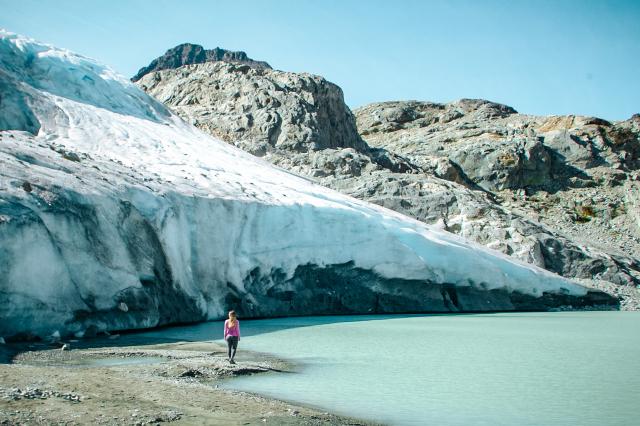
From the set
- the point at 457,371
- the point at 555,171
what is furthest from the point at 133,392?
the point at 555,171

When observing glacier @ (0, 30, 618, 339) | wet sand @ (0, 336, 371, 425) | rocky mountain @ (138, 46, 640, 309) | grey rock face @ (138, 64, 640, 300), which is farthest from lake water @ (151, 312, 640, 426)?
grey rock face @ (138, 64, 640, 300)

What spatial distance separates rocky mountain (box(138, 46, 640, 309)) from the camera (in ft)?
114

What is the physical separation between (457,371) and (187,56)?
135 m

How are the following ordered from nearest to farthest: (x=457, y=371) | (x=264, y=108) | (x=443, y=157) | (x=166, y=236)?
(x=457, y=371), (x=166, y=236), (x=264, y=108), (x=443, y=157)

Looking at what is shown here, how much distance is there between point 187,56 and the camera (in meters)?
140

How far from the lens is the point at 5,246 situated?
14.4m

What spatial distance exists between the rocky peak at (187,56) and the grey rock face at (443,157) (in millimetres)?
71790

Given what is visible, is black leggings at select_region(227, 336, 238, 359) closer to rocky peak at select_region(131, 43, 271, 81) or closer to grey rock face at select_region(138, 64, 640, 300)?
grey rock face at select_region(138, 64, 640, 300)

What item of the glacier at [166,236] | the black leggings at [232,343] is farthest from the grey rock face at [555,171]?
the black leggings at [232,343]

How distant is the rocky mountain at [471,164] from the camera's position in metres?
34.8

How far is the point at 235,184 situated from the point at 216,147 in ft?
21.3

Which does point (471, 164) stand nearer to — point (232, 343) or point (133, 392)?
point (232, 343)

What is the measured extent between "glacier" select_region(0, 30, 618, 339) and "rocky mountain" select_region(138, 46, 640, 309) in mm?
6448

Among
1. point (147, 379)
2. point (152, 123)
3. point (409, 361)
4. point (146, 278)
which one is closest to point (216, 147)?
point (152, 123)
